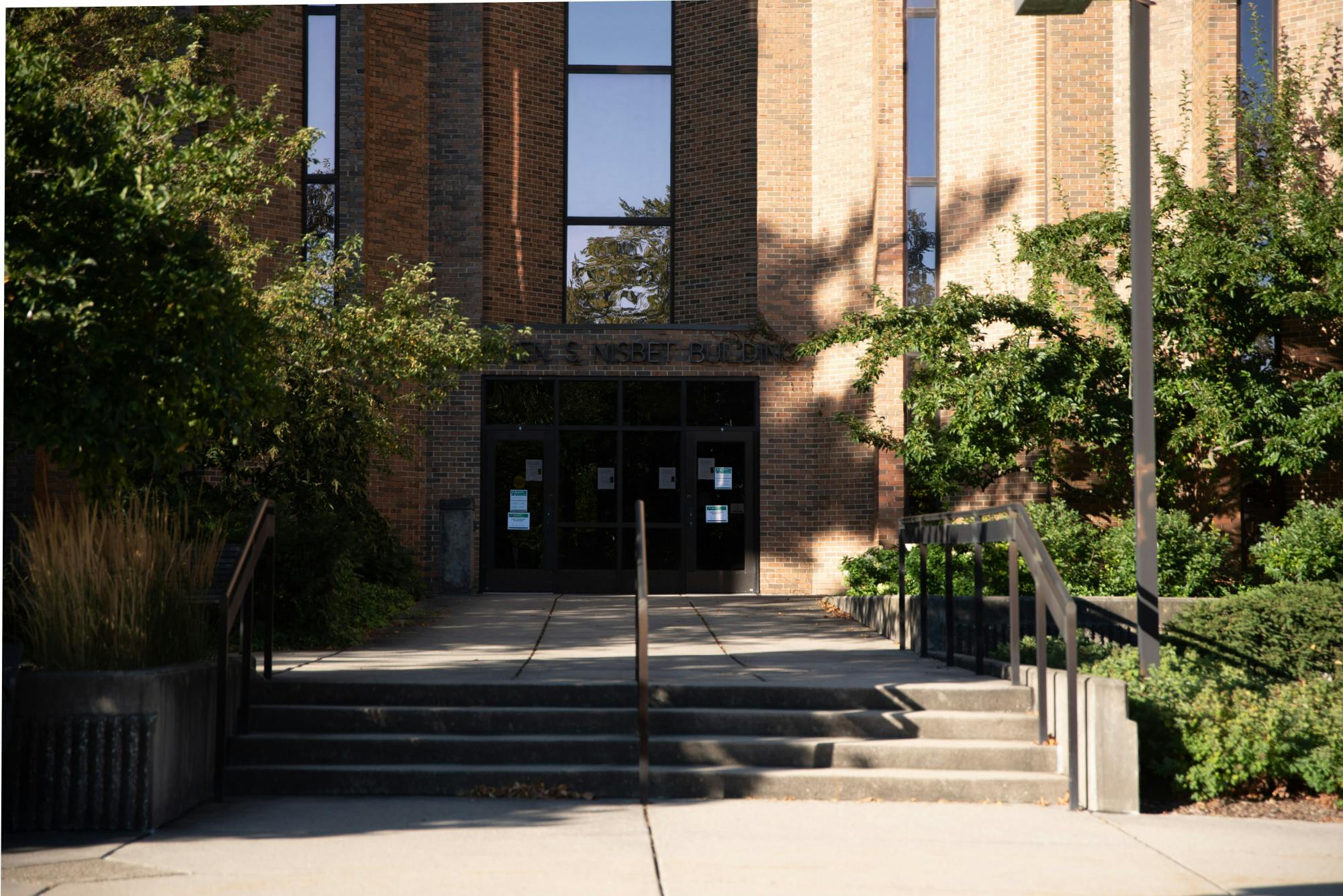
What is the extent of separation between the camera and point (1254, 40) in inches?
622

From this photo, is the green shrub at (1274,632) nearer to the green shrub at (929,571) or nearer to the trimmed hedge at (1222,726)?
the trimmed hedge at (1222,726)

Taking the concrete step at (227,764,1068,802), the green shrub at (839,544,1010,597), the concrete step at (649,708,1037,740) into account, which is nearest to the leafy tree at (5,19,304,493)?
the concrete step at (227,764,1068,802)

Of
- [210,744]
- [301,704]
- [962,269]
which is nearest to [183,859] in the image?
[210,744]

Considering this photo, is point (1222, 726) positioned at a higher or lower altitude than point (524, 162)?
lower

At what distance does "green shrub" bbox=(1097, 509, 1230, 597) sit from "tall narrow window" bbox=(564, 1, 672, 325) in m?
8.92

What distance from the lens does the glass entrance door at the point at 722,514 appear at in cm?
1892

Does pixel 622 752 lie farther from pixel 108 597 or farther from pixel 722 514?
pixel 722 514

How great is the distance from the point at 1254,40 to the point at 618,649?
12038 mm

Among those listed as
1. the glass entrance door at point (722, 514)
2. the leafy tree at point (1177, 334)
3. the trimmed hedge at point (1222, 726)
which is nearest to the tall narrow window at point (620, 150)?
the glass entrance door at point (722, 514)

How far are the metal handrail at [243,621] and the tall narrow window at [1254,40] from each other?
14.1m

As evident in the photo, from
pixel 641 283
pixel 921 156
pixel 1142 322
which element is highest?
pixel 921 156

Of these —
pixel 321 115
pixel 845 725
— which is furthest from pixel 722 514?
pixel 845 725

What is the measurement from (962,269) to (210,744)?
12.8 m

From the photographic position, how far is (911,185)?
57.8ft
